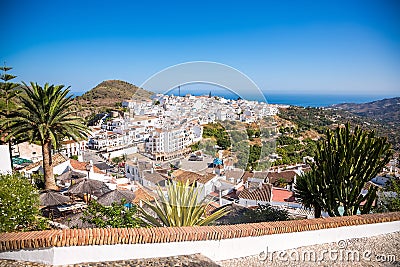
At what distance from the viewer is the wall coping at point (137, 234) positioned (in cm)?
337

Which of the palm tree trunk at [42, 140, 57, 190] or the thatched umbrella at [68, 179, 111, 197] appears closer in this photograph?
the thatched umbrella at [68, 179, 111, 197]

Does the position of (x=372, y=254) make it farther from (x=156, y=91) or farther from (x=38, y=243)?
(x=38, y=243)

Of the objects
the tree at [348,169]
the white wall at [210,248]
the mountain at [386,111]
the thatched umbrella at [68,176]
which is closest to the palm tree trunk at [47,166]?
the thatched umbrella at [68,176]

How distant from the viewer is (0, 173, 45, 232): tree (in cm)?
457

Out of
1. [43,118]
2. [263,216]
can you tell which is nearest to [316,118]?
[43,118]

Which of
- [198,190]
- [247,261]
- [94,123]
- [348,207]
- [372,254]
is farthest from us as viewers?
[94,123]

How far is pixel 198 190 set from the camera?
5.01 meters

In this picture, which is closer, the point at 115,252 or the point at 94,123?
the point at 115,252

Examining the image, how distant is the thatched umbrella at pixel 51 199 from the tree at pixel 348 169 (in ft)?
22.7

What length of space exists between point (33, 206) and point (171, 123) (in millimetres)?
2663

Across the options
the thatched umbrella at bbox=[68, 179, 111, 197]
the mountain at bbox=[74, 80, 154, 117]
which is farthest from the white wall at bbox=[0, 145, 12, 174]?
the mountain at bbox=[74, 80, 154, 117]

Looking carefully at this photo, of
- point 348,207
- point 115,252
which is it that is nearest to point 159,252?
point 115,252

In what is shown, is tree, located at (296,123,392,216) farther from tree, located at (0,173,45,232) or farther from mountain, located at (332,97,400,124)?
mountain, located at (332,97,400,124)

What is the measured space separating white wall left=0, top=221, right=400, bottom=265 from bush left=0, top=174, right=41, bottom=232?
4.03 ft
